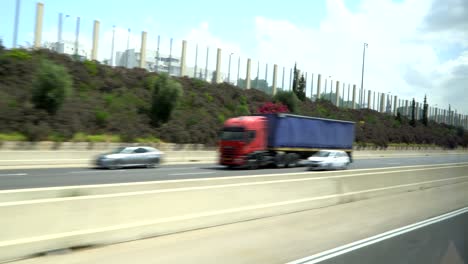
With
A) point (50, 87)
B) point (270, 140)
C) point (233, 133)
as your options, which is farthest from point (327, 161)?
point (50, 87)

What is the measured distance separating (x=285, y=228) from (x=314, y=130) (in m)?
26.7

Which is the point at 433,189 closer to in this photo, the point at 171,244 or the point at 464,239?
the point at 464,239

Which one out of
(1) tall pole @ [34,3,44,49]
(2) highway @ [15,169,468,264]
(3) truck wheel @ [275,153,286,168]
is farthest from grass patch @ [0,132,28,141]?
(2) highway @ [15,169,468,264]

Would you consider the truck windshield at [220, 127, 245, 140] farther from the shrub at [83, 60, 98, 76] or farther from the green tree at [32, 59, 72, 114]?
the shrub at [83, 60, 98, 76]

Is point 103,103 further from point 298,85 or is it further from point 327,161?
point 298,85

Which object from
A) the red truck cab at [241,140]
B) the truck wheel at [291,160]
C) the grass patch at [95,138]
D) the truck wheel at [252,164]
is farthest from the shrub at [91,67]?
the truck wheel at [291,160]

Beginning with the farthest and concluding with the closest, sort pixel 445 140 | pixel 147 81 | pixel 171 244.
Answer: pixel 445 140 < pixel 147 81 < pixel 171 244

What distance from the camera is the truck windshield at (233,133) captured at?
3133 centimetres

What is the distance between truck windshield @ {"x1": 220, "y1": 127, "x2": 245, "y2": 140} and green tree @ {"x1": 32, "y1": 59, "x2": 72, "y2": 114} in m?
11.6

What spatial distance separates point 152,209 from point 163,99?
35.2m

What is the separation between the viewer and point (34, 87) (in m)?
33.2

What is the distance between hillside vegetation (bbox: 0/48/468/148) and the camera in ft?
107

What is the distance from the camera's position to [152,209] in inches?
341

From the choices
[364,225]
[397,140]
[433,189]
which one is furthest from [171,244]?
→ [397,140]
